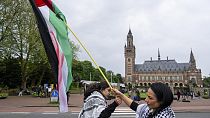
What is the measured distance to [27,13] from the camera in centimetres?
4219

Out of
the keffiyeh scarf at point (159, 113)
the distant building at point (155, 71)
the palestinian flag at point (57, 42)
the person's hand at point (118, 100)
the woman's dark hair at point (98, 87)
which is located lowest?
the keffiyeh scarf at point (159, 113)

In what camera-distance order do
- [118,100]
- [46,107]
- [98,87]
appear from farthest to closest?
[46,107], [98,87], [118,100]

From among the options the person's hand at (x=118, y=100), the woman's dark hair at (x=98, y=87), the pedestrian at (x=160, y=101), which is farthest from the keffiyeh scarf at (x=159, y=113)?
the woman's dark hair at (x=98, y=87)

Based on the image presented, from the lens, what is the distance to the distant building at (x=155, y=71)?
156 meters

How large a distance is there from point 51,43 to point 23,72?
4538cm

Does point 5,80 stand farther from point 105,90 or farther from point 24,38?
point 105,90

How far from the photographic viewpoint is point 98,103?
4402 millimetres

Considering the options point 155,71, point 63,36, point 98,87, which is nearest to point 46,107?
point 63,36

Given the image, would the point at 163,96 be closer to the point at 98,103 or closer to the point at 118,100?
the point at 118,100

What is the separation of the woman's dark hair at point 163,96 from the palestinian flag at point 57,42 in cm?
203

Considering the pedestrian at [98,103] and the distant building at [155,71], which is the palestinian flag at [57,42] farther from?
the distant building at [155,71]

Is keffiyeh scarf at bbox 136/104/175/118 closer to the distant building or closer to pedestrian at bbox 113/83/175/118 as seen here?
pedestrian at bbox 113/83/175/118

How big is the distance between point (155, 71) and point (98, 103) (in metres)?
159

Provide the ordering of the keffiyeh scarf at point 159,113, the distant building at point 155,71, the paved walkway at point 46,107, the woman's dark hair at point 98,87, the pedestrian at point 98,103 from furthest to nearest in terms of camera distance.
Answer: the distant building at point 155,71
the paved walkway at point 46,107
the woman's dark hair at point 98,87
the pedestrian at point 98,103
the keffiyeh scarf at point 159,113
